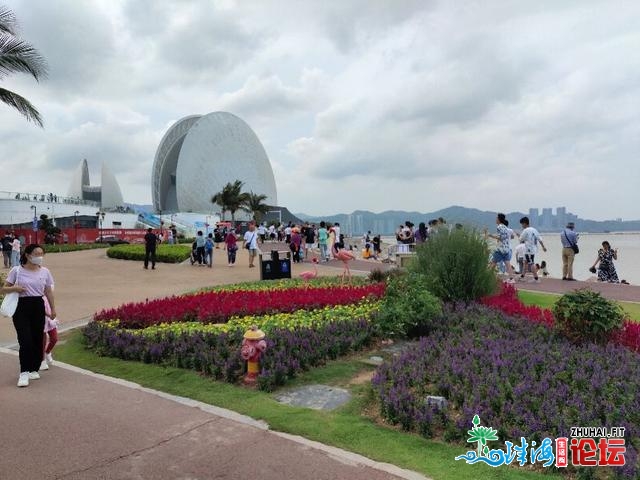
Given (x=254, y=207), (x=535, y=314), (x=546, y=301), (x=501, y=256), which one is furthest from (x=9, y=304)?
(x=254, y=207)

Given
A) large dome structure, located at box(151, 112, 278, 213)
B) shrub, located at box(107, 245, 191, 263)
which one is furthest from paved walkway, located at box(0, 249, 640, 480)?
large dome structure, located at box(151, 112, 278, 213)

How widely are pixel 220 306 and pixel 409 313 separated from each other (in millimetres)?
3220

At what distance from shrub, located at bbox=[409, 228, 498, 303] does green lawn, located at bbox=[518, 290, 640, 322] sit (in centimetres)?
148

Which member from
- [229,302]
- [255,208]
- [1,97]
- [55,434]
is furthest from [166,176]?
[55,434]

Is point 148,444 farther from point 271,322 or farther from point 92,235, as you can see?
point 92,235

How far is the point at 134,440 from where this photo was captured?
11.7 ft

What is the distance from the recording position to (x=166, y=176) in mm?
68125

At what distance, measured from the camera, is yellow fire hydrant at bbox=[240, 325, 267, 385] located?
15.5 ft

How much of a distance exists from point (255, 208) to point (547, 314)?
4935cm

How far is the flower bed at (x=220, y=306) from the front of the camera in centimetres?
748

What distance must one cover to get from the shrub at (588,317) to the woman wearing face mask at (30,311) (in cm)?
553

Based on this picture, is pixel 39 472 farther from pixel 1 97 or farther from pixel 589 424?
pixel 1 97

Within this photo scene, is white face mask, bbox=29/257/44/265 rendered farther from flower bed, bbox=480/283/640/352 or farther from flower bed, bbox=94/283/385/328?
flower bed, bbox=480/283/640/352

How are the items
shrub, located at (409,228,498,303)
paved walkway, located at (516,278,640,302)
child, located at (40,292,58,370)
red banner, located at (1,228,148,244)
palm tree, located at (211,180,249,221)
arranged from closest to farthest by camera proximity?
child, located at (40,292,58,370)
shrub, located at (409,228,498,303)
paved walkway, located at (516,278,640,302)
red banner, located at (1,228,148,244)
palm tree, located at (211,180,249,221)
